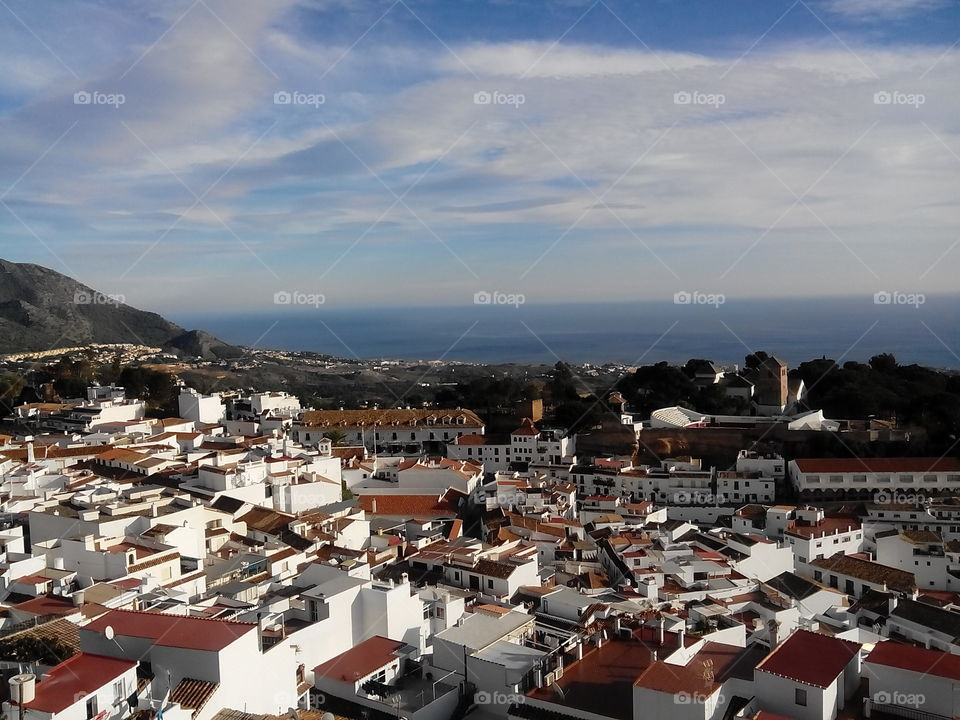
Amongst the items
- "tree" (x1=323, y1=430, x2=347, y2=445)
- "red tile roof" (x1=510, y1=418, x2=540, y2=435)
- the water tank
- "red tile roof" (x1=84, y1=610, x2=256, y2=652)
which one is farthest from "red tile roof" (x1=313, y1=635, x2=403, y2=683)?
"tree" (x1=323, y1=430, x2=347, y2=445)

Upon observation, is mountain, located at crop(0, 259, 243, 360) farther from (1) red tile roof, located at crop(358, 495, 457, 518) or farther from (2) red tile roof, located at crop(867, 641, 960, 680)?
(2) red tile roof, located at crop(867, 641, 960, 680)

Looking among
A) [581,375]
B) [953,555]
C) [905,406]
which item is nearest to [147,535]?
[953,555]

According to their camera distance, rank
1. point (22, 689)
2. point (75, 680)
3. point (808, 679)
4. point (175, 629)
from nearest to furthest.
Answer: point (22, 689), point (75, 680), point (808, 679), point (175, 629)

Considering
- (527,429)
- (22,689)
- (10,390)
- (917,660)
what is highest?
(10,390)

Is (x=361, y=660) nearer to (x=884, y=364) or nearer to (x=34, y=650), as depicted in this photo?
(x=34, y=650)

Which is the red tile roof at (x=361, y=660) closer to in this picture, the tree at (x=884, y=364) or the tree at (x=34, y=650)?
the tree at (x=34, y=650)

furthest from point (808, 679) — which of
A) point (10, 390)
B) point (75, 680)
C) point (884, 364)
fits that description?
point (10, 390)

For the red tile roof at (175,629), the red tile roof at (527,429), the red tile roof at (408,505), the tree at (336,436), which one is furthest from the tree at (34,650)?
the tree at (336,436)

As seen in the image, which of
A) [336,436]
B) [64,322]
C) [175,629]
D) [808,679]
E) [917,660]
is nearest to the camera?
[808,679]
